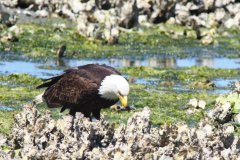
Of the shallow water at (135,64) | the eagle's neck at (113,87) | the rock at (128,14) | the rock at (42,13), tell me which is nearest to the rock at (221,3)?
the rock at (128,14)

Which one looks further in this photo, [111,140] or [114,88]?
[114,88]

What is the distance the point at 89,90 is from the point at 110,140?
404 cm

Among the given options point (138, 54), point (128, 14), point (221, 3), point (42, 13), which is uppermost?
point (221, 3)

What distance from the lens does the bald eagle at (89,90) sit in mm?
12687

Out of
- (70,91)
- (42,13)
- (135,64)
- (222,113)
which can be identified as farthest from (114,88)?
(42,13)

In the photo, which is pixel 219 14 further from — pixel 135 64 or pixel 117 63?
pixel 117 63

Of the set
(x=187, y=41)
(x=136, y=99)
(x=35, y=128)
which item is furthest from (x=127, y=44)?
(x=35, y=128)

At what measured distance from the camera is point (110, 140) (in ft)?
29.6

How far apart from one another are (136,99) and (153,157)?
9.97m

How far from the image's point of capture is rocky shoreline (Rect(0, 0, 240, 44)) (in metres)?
31.1

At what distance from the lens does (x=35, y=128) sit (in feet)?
29.0

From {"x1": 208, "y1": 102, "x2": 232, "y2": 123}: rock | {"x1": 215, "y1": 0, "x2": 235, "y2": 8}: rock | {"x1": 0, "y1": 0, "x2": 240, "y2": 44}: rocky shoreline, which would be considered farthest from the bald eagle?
{"x1": 215, "y1": 0, "x2": 235, "y2": 8}: rock

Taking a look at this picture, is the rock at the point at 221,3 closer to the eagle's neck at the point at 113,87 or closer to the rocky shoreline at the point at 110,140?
the eagle's neck at the point at 113,87

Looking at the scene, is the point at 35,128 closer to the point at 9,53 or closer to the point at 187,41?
the point at 9,53
